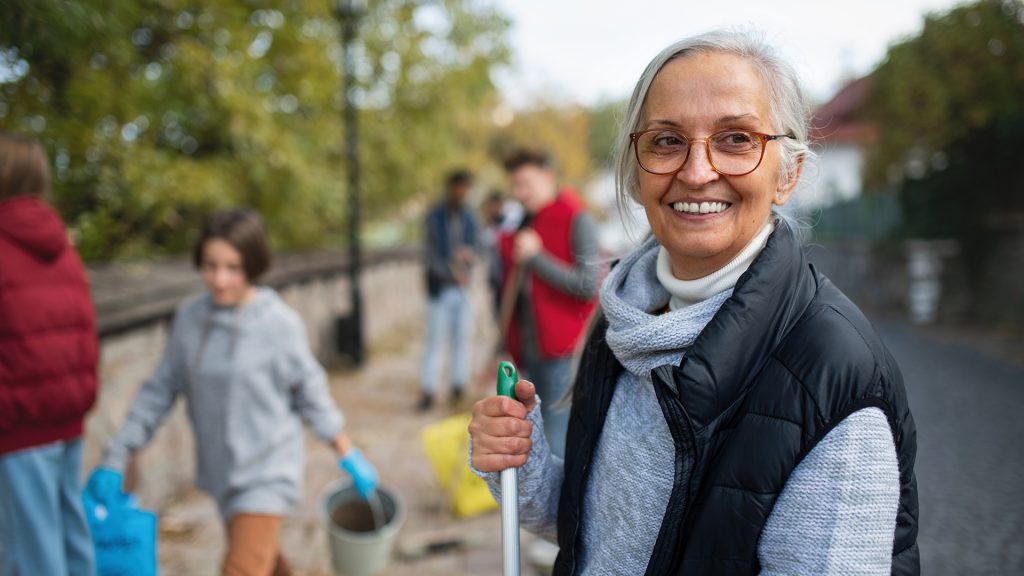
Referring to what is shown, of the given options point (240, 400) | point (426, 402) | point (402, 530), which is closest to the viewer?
point (240, 400)

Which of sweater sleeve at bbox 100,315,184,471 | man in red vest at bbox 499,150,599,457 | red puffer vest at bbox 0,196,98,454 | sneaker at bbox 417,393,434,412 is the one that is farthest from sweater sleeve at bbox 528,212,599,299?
sneaker at bbox 417,393,434,412

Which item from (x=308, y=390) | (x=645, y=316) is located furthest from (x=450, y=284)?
(x=645, y=316)

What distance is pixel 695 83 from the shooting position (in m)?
1.25

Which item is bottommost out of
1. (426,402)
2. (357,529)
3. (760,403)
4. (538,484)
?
(426,402)

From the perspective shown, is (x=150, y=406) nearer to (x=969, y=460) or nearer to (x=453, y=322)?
(x=453, y=322)

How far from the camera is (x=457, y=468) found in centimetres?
430

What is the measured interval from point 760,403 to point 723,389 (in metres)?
0.06

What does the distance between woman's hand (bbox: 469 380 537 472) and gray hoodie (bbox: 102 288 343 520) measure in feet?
4.83

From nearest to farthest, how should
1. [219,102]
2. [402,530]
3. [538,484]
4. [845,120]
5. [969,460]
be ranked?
1. [538,484]
2. [402,530]
3. [969,460]
4. [219,102]
5. [845,120]

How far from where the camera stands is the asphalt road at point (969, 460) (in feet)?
12.1

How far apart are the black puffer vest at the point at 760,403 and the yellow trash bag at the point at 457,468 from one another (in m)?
3.16

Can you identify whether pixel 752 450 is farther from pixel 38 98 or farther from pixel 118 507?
pixel 38 98

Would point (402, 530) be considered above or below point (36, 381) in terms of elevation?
below

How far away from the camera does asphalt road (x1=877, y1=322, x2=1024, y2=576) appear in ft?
12.1
